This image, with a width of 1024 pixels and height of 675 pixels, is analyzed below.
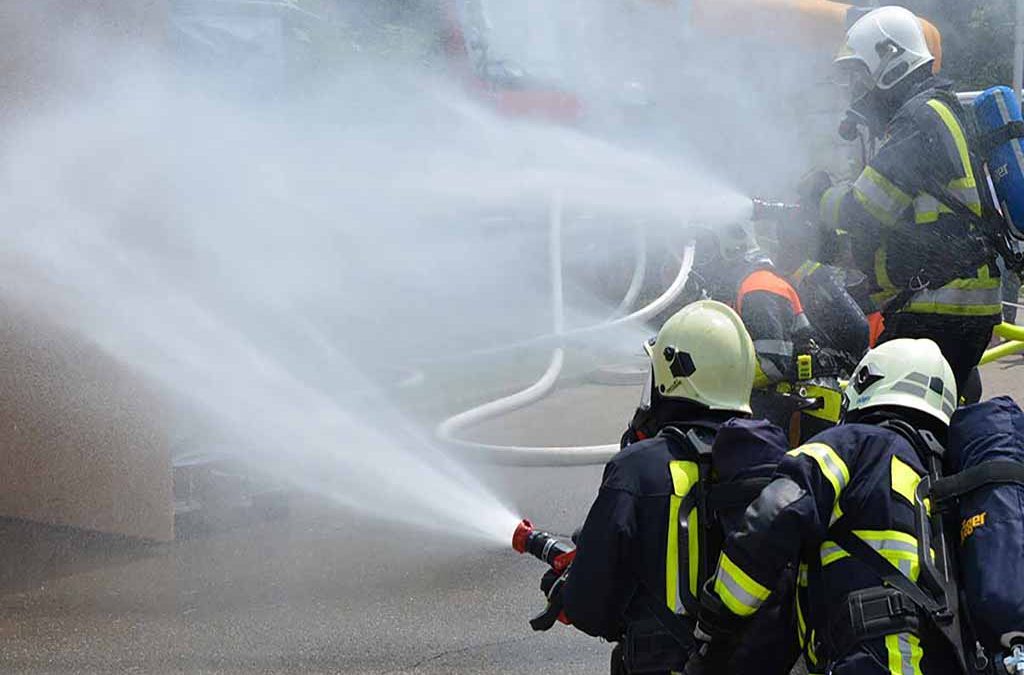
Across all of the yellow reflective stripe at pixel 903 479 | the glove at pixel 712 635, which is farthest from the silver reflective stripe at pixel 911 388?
the glove at pixel 712 635

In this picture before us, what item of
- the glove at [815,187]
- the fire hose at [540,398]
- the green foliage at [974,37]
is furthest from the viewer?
the green foliage at [974,37]

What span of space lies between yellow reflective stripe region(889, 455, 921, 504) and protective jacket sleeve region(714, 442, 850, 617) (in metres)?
0.09

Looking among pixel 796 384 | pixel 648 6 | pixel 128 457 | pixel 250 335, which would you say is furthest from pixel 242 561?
pixel 648 6

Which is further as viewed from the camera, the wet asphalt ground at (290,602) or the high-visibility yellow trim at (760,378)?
the high-visibility yellow trim at (760,378)

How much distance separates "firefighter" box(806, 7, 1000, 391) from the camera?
4.12 metres

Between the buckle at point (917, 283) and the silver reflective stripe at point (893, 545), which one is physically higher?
→ the buckle at point (917, 283)

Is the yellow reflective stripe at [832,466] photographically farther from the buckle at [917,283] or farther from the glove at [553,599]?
the buckle at [917,283]

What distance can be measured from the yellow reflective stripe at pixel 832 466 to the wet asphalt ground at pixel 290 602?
6.38 feet

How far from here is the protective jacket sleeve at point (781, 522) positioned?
2436 millimetres

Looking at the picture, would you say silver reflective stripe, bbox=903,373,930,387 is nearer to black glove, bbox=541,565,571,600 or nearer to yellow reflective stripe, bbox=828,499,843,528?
yellow reflective stripe, bbox=828,499,843,528

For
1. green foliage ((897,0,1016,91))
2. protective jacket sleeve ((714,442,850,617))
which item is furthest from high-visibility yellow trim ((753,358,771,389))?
green foliage ((897,0,1016,91))

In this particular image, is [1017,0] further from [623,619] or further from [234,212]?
[623,619]

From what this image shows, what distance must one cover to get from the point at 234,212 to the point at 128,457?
52.6 inches

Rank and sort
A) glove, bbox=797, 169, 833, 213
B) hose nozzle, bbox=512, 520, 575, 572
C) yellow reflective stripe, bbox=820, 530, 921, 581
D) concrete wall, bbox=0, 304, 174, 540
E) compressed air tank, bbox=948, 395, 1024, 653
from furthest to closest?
concrete wall, bbox=0, 304, 174, 540 < glove, bbox=797, 169, 833, 213 < hose nozzle, bbox=512, 520, 575, 572 < yellow reflective stripe, bbox=820, 530, 921, 581 < compressed air tank, bbox=948, 395, 1024, 653
